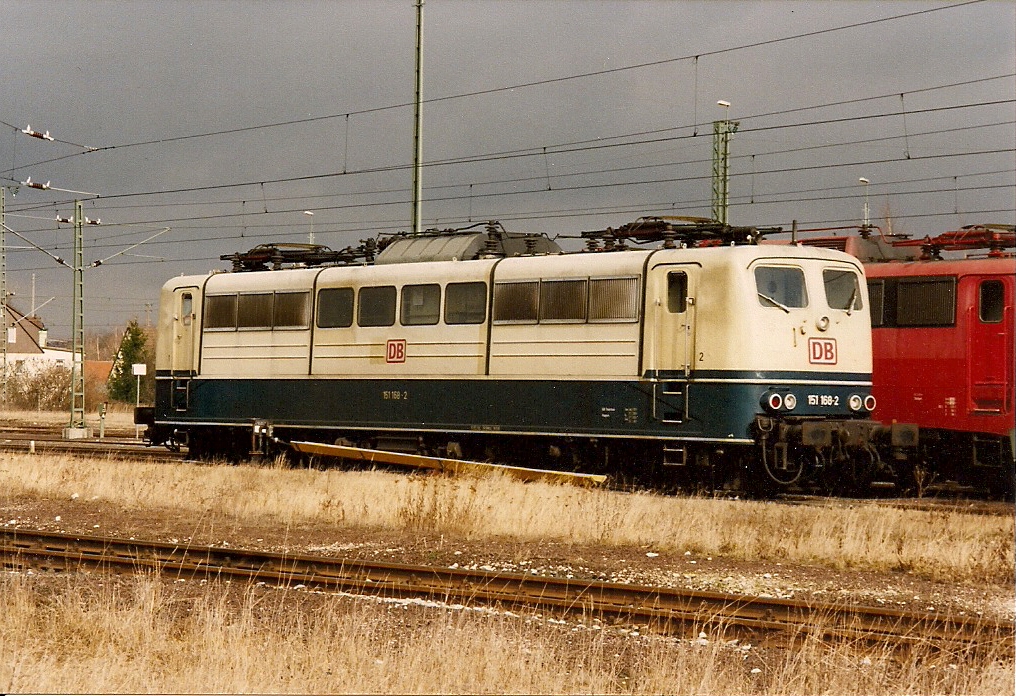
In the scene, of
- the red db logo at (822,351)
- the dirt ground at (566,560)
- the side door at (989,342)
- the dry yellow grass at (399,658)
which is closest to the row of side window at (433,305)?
the red db logo at (822,351)

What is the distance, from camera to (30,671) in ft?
26.1

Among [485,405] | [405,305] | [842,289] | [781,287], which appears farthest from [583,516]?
[405,305]

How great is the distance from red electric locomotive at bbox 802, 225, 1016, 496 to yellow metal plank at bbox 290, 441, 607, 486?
5274mm

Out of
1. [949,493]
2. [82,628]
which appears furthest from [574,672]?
[949,493]

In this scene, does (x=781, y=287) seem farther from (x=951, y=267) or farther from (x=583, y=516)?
(x=583, y=516)

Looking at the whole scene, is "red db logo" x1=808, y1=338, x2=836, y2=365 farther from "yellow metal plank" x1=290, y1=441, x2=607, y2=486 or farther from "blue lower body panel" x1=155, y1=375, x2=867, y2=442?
"yellow metal plank" x1=290, y1=441, x2=607, y2=486

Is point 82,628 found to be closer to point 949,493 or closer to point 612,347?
point 612,347

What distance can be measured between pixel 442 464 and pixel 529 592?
29.1 ft

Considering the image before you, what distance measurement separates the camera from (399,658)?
26.7 feet

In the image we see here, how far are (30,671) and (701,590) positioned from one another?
18.1ft

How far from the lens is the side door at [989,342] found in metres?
18.2

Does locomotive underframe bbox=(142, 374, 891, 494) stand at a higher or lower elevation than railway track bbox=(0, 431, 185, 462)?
higher

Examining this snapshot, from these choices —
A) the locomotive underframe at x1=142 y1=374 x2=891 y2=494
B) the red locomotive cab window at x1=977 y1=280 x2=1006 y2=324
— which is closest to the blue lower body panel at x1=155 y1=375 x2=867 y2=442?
the locomotive underframe at x1=142 y1=374 x2=891 y2=494

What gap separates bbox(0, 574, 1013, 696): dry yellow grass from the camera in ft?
24.9
